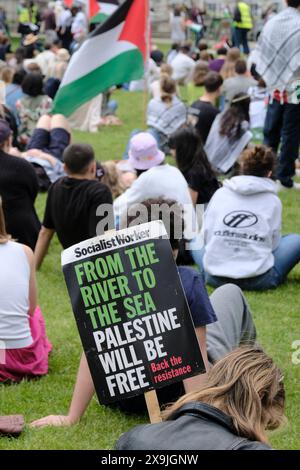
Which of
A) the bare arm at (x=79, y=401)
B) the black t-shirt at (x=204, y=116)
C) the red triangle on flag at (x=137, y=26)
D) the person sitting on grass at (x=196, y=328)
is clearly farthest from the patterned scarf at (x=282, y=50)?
the bare arm at (x=79, y=401)

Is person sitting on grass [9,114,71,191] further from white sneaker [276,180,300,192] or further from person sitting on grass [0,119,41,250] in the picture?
person sitting on grass [0,119,41,250]

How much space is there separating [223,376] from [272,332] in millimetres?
3480

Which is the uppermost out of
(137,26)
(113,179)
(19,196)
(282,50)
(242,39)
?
(137,26)

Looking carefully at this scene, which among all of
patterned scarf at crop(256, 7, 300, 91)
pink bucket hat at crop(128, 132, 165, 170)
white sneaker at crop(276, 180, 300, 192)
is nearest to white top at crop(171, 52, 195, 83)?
white sneaker at crop(276, 180, 300, 192)

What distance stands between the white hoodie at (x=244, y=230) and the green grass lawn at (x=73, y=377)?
275mm

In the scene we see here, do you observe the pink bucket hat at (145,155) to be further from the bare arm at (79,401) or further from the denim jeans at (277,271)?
the bare arm at (79,401)

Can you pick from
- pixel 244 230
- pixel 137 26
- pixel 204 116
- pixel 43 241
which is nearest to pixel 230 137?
pixel 204 116

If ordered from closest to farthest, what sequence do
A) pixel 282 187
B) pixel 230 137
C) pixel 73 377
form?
pixel 73 377
pixel 282 187
pixel 230 137

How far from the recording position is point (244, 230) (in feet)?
24.7

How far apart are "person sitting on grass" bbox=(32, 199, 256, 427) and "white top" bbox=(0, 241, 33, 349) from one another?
77cm

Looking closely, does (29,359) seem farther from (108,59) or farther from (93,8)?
(93,8)

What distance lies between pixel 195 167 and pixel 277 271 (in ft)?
6.71

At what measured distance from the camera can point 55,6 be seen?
31062mm
